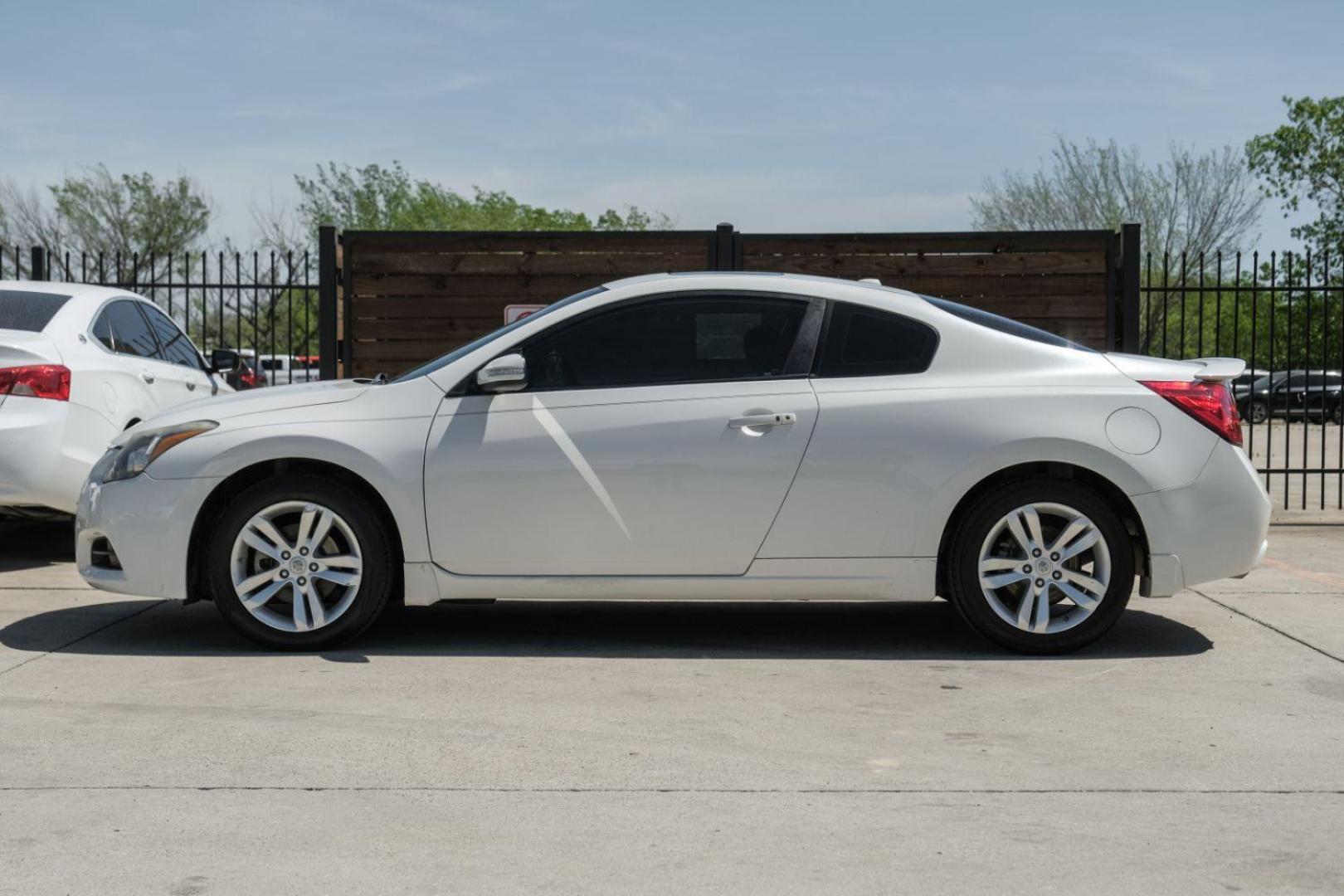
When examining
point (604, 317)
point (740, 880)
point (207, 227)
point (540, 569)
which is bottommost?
point (740, 880)

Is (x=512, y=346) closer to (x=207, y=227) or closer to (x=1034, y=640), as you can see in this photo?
(x=1034, y=640)

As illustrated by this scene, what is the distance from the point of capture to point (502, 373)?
588cm

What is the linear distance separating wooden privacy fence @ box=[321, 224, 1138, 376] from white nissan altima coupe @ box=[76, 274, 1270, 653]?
15.9 ft

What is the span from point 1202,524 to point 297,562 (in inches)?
144

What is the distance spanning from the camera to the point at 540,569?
19.6ft

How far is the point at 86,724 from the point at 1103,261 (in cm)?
818

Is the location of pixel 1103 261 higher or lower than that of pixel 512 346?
higher

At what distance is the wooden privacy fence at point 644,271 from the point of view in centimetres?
1080

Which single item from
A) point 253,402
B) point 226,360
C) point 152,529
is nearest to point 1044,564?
point 253,402

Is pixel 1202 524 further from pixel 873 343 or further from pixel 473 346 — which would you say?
pixel 473 346

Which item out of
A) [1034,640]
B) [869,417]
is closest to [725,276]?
[869,417]

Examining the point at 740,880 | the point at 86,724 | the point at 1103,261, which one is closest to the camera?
the point at 740,880

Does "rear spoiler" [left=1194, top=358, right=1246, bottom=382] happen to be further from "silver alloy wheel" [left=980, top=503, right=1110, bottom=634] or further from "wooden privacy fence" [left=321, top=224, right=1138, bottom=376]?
"wooden privacy fence" [left=321, top=224, right=1138, bottom=376]

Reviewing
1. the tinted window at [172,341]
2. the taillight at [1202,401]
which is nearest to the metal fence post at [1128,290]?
the taillight at [1202,401]
